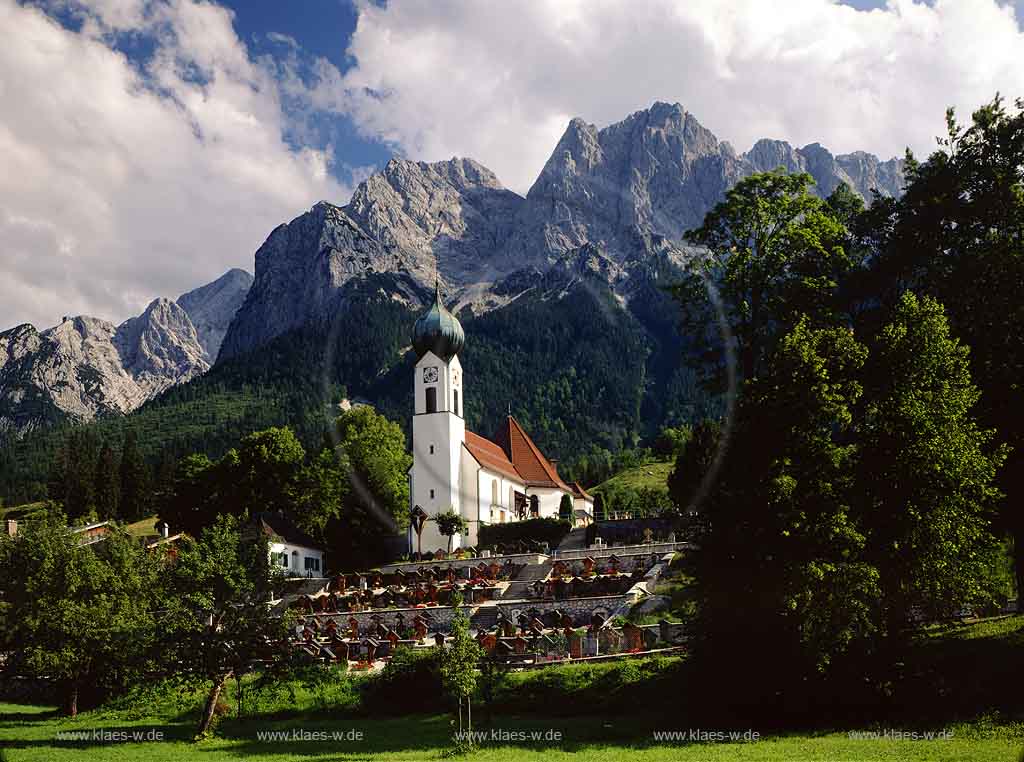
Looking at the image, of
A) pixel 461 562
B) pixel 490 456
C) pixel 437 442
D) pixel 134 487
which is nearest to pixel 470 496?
pixel 437 442

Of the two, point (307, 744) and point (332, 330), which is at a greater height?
point (332, 330)

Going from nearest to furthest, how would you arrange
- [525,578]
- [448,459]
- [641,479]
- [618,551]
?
[525,578], [618,551], [448,459], [641,479]

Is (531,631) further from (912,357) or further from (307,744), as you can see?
(912,357)

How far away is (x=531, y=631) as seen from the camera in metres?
33.0

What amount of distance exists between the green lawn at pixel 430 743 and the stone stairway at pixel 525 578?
13.6 m

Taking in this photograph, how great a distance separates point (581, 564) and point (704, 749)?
86.4 ft

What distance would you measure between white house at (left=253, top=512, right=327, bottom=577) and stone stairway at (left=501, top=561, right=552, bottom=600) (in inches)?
524

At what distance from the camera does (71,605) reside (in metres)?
33.2

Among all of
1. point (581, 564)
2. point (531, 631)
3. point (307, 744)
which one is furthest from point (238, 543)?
point (581, 564)

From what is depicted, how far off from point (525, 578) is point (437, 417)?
2328 cm

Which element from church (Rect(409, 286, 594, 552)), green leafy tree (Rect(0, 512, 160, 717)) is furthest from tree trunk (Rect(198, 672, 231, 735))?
church (Rect(409, 286, 594, 552))

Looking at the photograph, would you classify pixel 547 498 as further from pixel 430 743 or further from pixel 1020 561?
pixel 430 743

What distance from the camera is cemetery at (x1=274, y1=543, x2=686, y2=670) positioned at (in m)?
30.9

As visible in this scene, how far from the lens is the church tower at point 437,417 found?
65.0m
